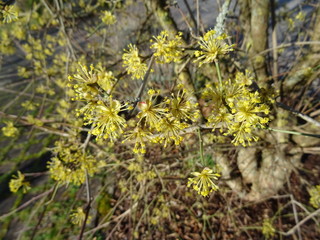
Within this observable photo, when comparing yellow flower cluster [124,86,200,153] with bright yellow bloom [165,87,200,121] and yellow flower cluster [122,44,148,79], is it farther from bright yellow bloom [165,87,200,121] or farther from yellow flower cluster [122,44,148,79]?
yellow flower cluster [122,44,148,79]

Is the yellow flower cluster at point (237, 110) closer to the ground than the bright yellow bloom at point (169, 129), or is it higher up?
higher up

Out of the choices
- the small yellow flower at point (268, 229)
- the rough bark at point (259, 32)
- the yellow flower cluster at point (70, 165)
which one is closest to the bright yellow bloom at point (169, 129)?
the yellow flower cluster at point (70, 165)

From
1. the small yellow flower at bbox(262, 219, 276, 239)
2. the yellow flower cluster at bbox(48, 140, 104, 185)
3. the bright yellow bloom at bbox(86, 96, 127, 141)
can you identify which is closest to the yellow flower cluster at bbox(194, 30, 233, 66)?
the bright yellow bloom at bbox(86, 96, 127, 141)

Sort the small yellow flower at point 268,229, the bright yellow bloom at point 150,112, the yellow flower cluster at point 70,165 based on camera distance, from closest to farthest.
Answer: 1. the bright yellow bloom at point 150,112
2. the yellow flower cluster at point 70,165
3. the small yellow flower at point 268,229

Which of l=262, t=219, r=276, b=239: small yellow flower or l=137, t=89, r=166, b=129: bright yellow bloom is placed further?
l=262, t=219, r=276, b=239: small yellow flower

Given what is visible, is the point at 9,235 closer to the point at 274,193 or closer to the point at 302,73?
the point at 274,193

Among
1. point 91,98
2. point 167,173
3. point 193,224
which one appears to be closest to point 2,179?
point 167,173

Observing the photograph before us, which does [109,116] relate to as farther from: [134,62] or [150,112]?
[134,62]

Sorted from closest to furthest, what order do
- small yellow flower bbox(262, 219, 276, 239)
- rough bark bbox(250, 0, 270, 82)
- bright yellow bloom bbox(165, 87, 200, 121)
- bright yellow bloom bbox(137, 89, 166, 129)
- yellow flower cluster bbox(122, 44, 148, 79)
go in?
bright yellow bloom bbox(137, 89, 166, 129) < bright yellow bloom bbox(165, 87, 200, 121) < yellow flower cluster bbox(122, 44, 148, 79) < rough bark bbox(250, 0, 270, 82) < small yellow flower bbox(262, 219, 276, 239)

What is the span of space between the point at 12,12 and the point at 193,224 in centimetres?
384

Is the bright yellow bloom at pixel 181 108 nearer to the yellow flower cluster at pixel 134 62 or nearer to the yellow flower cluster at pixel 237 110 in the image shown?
the yellow flower cluster at pixel 237 110

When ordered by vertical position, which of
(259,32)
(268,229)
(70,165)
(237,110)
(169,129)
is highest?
(259,32)

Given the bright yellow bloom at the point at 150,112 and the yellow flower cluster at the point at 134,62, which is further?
the yellow flower cluster at the point at 134,62

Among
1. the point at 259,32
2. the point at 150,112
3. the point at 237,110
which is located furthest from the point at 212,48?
the point at 259,32
